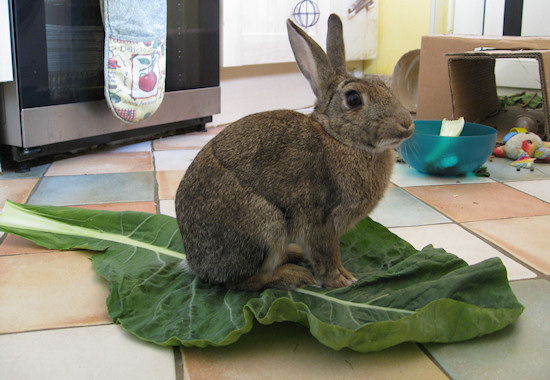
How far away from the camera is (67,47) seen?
239 cm

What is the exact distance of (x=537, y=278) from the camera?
4.61 ft

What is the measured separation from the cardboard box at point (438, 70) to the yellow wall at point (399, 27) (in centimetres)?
132

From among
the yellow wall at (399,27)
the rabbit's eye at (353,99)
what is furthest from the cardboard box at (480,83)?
the rabbit's eye at (353,99)

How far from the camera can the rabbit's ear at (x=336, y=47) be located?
1416mm

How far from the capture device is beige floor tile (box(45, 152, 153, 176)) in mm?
2422

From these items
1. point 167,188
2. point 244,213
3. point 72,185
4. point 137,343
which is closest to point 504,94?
point 167,188

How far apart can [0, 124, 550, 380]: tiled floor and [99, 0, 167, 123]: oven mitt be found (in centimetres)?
38

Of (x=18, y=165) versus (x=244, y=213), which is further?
(x=18, y=165)

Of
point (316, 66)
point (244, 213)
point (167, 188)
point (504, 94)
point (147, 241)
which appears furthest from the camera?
point (504, 94)

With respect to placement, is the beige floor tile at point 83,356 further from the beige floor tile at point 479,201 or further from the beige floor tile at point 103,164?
the beige floor tile at point 103,164

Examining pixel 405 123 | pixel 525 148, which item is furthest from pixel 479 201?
→ pixel 405 123

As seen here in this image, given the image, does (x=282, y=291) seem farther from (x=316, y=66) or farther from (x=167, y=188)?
(x=167, y=188)

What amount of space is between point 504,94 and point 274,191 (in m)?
3.35

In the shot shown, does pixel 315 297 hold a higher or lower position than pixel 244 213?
lower
